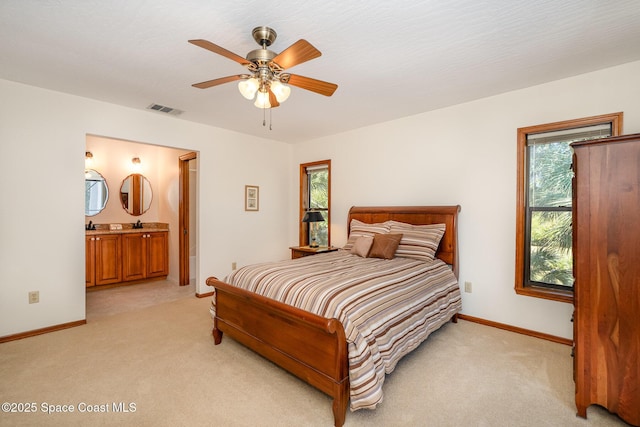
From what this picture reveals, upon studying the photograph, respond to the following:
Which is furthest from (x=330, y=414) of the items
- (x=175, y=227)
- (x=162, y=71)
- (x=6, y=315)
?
(x=175, y=227)

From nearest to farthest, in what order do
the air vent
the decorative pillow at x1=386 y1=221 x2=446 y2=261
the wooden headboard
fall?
the decorative pillow at x1=386 y1=221 x2=446 y2=261 → the wooden headboard → the air vent

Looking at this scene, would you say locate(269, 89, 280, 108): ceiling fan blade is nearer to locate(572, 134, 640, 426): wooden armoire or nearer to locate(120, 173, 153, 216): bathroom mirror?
locate(572, 134, 640, 426): wooden armoire

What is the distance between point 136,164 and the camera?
17.9 ft

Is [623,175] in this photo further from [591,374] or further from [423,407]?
[423,407]

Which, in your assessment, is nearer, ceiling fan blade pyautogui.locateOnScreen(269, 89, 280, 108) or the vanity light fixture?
ceiling fan blade pyautogui.locateOnScreen(269, 89, 280, 108)

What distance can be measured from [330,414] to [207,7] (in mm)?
2655

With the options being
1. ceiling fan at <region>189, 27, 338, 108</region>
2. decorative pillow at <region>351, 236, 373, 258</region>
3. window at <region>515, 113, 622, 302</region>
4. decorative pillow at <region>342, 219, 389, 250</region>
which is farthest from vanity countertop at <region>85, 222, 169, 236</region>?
window at <region>515, 113, 622, 302</region>

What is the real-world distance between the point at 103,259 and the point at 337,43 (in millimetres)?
4750

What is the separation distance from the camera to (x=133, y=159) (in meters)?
5.40

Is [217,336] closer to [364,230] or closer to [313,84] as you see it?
[364,230]

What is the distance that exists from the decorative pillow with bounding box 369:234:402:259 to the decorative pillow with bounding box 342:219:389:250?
27cm

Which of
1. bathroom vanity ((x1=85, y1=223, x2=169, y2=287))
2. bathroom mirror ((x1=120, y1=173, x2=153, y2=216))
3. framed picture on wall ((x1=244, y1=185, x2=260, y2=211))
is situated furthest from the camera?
bathroom mirror ((x1=120, y1=173, x2=153, y2=216))

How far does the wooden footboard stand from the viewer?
176 cm

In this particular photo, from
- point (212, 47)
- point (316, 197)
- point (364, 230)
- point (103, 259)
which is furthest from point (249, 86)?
point (103, 259)
